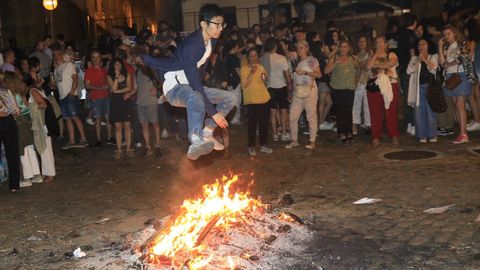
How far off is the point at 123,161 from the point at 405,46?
7307 millimetres

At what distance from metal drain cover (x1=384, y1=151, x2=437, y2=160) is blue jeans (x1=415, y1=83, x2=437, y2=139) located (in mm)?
1136

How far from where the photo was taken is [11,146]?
32.7 ft

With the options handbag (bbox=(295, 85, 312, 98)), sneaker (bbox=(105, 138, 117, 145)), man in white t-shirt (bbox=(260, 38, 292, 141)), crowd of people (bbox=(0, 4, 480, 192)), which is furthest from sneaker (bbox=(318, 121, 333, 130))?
sneaker (bbox=(105, 138, 117, 145))

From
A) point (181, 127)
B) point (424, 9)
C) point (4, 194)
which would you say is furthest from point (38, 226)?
point (424, 9)

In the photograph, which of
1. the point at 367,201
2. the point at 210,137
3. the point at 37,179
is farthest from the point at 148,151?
the point at 367,201

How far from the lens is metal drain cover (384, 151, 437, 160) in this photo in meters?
10.9

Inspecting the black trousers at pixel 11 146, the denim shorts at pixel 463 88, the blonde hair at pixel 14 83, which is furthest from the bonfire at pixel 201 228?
the denim shorts at pixel 463 88

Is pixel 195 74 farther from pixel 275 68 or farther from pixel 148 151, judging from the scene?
pixel 148 151

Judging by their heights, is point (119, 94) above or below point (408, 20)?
below

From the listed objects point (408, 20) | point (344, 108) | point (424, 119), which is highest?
point (408, 20)

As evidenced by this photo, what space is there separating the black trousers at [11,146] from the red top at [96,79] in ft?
12.4

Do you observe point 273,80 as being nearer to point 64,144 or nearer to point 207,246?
point 64,144

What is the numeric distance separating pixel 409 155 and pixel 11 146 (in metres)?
7.17

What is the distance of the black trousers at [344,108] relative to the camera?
12.4m
